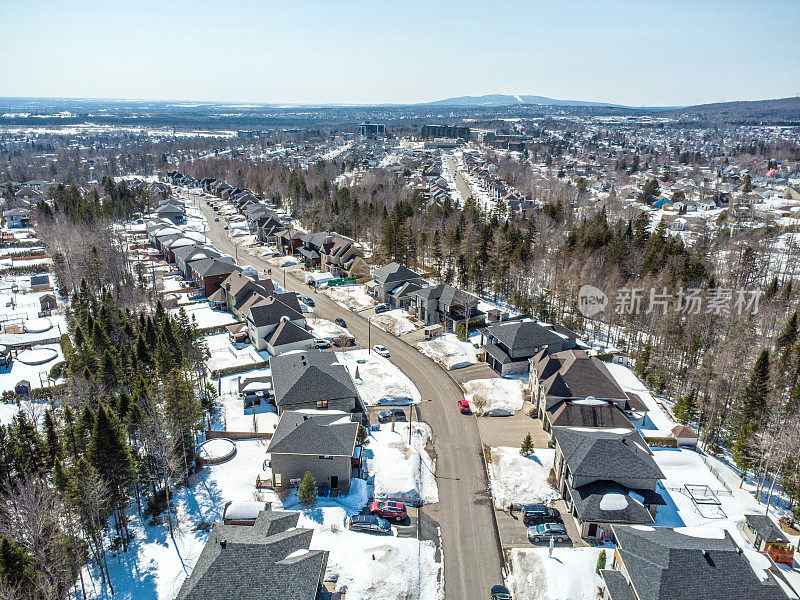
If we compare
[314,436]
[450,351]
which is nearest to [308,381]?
[314,436]

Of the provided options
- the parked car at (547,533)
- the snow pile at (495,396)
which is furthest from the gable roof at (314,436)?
the snow pile at (495,396)

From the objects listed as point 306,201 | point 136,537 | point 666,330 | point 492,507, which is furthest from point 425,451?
point 306,201

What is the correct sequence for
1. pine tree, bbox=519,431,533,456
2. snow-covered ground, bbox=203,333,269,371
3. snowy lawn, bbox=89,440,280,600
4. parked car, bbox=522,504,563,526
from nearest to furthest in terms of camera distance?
1. snowy lawn, bbox=89,440,280,600
2. parked car, bbox=522,504,563,526
3. pine tree, bbox=519,431,533,456
4. snow-covered ground, bbox=203,333,269,371

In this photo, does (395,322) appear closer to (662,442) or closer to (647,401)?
(647,401)

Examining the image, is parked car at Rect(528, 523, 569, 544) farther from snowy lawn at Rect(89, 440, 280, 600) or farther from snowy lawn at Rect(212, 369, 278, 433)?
snowy lawn at Rect(212, 369, 278, 433)

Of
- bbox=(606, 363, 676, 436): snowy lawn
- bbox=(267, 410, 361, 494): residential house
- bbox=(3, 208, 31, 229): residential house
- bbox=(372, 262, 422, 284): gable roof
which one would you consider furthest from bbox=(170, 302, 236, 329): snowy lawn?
bbox=(3, 208, 31, 229): residential house

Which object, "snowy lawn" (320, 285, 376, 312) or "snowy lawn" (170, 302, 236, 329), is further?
"snowy lawn" (320, 285, 376, 312)
